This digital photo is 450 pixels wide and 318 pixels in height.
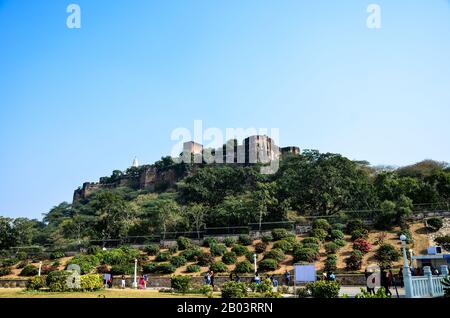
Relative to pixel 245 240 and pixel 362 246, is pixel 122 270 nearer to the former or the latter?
pixel 245 240

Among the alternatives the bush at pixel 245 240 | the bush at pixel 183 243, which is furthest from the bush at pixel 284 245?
the bush at pixel 183 243

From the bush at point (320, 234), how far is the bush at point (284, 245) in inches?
116

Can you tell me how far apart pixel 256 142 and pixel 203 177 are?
23350 mm

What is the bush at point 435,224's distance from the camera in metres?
33.8

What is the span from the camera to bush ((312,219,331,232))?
36681 millimetres

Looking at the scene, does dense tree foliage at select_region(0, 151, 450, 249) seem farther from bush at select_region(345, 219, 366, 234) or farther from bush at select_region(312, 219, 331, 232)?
bush at select_region(312, 219, 331, 232)

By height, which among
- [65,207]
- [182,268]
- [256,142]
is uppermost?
[256,142]

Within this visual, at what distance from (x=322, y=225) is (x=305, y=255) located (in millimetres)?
6887

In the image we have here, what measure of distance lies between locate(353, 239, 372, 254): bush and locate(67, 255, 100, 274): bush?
71.0 feet

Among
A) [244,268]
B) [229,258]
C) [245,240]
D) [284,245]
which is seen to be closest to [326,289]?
[244,268]

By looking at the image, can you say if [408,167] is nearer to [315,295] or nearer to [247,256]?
[247,256]

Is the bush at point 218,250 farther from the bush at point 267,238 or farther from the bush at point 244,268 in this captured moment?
the bush at point 244,268
